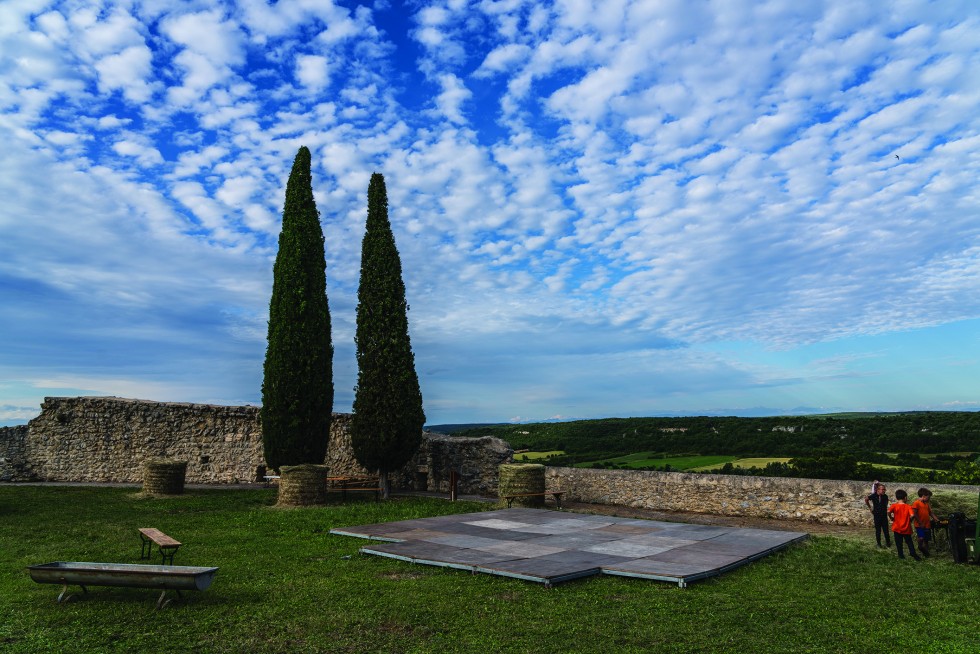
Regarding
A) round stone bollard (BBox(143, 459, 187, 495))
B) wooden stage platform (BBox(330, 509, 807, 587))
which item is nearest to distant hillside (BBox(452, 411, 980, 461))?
wooden stage platform (BBox(330, 509, 807, 587))

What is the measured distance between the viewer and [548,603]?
A: 248 inches

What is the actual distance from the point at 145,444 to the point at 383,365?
8.48m

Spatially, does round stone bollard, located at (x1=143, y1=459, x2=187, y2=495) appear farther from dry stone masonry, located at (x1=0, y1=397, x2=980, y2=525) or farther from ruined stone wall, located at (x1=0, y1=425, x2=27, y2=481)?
ruined stone wall, located at (x1=0, y1=425, x2=27, y2=481)

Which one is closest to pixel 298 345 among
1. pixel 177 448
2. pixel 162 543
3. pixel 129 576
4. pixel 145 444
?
pixel 177 448

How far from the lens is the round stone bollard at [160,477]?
1573 centimetres

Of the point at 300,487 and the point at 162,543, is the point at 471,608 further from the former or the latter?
the point at 300,487

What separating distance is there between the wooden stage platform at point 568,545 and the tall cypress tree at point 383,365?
5056 millimetres

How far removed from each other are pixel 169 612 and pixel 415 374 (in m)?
11.7

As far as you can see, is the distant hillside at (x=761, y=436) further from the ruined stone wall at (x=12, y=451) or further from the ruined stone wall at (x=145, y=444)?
the ruined stone wall at (x=12, y=451)

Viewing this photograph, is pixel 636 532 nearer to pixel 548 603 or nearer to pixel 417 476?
pixel 548 603

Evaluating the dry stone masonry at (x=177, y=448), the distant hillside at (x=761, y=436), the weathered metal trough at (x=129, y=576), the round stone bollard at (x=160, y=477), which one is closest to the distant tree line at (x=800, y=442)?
the distant hillside at (x=761, y=436)

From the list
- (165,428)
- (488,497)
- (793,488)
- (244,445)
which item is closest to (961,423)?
(793,488)

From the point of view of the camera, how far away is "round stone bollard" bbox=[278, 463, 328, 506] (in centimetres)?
1421

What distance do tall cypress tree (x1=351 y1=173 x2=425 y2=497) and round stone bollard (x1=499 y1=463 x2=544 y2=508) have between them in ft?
12.3
